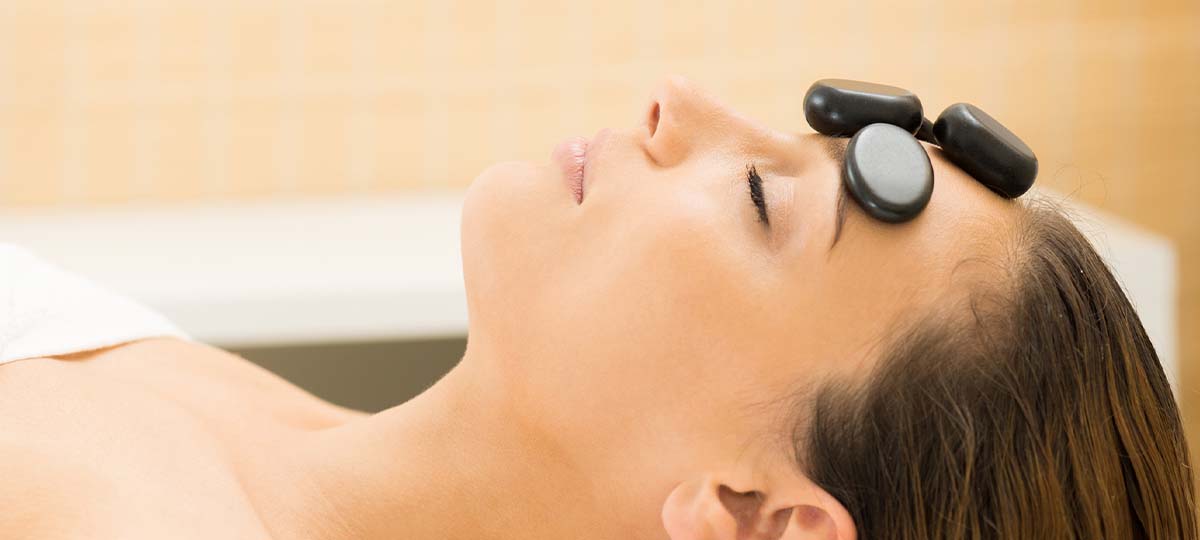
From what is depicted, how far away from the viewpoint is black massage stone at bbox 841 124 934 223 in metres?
0.92

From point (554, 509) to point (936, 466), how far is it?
34cm

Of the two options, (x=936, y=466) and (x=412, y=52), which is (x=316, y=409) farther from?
(x=412, y=52)

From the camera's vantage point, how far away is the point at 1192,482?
1061mm

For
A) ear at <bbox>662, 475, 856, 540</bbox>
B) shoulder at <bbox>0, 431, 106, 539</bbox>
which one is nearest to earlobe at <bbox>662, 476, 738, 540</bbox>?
ear at <bbox>662, 475, 856, 540</bbox>

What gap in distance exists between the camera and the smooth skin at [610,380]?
3.08ft

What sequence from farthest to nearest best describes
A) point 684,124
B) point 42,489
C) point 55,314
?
1. point 55,314
2. point 684,124
3. point 42,489

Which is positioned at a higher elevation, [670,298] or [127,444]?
[670,298]

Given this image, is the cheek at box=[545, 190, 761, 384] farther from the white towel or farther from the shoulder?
the white towel

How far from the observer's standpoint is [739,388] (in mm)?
951

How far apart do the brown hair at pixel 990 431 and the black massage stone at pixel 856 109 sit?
155mm

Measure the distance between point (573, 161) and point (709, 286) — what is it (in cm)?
22

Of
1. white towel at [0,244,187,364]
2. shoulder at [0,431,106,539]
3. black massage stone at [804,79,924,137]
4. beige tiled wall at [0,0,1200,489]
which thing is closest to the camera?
shoulder at [0,431,106,539]

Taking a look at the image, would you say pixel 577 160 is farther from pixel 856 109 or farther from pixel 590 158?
pixel 856 109

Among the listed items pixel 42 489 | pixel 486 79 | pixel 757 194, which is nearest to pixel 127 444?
pixel 42 489
